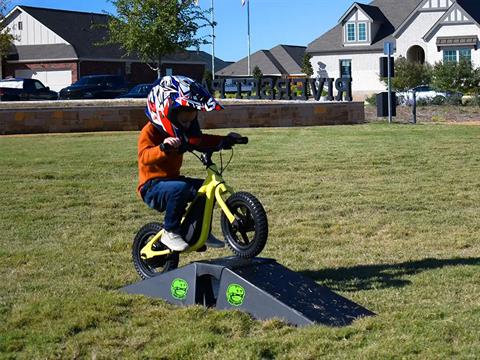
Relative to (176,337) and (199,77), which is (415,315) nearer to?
(176,337)

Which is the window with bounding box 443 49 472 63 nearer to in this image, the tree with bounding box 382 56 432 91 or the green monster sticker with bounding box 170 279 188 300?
the tree with bounding box 382 56 432 91

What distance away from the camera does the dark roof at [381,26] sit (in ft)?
195

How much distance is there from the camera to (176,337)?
Answer: 5148mm

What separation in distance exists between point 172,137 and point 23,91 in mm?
35270

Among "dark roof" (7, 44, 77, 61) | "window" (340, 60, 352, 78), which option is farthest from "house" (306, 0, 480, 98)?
"dark roof" (7, 44, 77, 61)

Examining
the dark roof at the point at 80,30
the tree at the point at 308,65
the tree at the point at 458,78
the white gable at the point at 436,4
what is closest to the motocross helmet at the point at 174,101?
the tree at the point at 458,78

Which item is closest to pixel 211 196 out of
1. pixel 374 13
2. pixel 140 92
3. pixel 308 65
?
pixel 140 92

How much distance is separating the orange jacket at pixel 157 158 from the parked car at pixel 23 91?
34.1 m

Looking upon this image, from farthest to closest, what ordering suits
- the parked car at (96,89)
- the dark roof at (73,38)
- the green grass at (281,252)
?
the dark roof at (73,38) → the parked car at (96,89) → the green grass at (281,252)

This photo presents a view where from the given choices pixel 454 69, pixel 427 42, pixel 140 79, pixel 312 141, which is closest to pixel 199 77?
pixel 140 79

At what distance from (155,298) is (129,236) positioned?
258 centimetres

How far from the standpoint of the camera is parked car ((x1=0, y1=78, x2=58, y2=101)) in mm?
39469

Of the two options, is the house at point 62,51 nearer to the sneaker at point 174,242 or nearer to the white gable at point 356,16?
the white gable at point 356,16

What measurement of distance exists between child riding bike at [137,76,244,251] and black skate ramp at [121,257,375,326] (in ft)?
1.31
